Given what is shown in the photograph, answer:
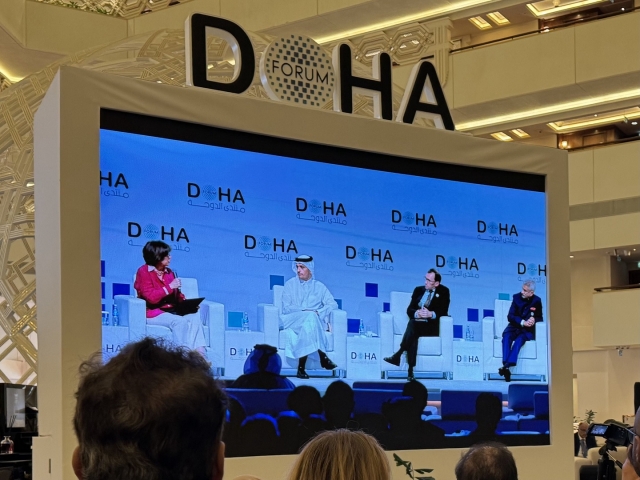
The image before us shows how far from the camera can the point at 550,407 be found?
19.4 feet

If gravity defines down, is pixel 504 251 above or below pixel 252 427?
above

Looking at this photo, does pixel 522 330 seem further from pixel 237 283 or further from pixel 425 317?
pixel 237 283

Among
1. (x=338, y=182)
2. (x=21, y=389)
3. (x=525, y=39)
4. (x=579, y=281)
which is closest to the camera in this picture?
(x=338, y=182)

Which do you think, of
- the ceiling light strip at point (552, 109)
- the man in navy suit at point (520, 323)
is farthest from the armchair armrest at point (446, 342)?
the ceiling light strip at point (552, 109)

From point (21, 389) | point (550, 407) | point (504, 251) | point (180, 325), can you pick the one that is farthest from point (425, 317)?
point (21, 389)

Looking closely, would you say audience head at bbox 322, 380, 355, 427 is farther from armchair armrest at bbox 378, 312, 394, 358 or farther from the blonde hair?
the blonde hair

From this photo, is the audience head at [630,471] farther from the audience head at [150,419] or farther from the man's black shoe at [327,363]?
the man's black shoe at [327,363]

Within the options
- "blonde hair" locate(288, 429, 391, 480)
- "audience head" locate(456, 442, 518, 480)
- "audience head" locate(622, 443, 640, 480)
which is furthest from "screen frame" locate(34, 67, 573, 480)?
"audience head" locate(622, 443, 640, 480)

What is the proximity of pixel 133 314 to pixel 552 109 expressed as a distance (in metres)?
14.0

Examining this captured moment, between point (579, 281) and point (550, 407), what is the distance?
607 inches

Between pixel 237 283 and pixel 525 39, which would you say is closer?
pixel 237 283

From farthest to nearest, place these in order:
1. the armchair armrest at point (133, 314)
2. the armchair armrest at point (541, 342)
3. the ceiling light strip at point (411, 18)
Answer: the ceiling light strip at point (411, 18)
the armchair armrest at point (541, 342)
the armchair armrest at point (133, 314)

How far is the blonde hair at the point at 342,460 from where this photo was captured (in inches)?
70.6

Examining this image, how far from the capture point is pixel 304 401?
4.86 metres
